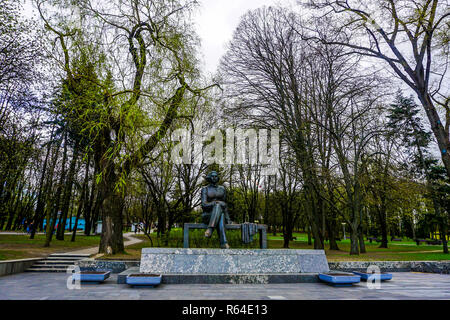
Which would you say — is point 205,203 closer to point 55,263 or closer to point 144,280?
point 144,280

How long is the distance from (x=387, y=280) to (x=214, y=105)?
12.7 m

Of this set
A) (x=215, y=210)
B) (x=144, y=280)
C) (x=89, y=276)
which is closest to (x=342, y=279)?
(x=215, y=210)

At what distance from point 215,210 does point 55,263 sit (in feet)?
24.2

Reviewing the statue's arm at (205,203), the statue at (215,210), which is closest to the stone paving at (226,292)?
the statue at (215,210)

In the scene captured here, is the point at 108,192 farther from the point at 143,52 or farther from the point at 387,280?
the point at 387,280

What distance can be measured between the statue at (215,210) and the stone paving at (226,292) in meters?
1.71

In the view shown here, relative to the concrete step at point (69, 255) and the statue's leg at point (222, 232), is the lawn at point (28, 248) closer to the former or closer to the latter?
the concrete step at point (69, 255)

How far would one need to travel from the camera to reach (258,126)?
15.2 metres

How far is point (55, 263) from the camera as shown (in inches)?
442

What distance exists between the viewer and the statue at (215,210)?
850cm

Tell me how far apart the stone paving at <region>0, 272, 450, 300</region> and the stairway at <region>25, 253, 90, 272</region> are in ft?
11.0

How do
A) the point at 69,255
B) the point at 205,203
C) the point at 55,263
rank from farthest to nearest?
1. the point at 69,255
2. the point at 55,263
3. the point at 205,203

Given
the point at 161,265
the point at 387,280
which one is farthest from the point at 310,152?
the point at 161,265

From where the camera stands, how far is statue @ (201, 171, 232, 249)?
8.50 metres
